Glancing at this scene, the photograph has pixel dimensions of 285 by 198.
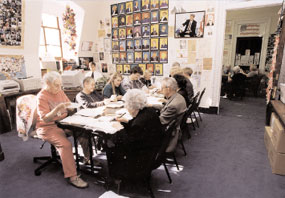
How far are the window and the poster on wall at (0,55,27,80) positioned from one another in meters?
1.29

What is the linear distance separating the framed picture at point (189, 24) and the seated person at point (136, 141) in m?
3.65

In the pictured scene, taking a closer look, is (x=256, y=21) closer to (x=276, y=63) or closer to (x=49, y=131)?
(x=276, y=63)

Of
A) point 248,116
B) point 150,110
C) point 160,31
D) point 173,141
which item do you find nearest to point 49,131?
point 150,110

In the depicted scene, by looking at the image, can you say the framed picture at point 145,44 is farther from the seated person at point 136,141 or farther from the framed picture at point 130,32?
the seated person at point 136,141

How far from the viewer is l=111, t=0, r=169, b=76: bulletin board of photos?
5332 millimetres

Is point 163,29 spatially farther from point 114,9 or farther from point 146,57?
point 114,9

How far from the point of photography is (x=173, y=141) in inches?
96.0

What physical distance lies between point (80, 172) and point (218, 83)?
3.89m

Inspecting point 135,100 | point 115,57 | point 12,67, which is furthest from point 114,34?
point 135,100

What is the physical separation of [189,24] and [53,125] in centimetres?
404

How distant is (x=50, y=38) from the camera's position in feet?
19.2

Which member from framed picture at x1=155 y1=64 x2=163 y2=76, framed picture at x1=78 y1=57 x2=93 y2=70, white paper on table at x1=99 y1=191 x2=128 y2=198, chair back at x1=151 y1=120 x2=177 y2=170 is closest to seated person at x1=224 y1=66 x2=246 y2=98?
framed picture at x1=155 y1=64 x2=163 y2=76

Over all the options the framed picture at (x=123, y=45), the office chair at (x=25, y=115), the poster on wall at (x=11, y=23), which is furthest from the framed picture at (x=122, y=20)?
the office chair at (x=25, y=115)

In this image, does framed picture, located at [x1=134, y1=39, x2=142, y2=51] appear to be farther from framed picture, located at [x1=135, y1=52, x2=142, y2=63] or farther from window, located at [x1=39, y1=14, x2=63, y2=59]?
window, located at [x1=39, y1=14, x2=63, y2=59]
